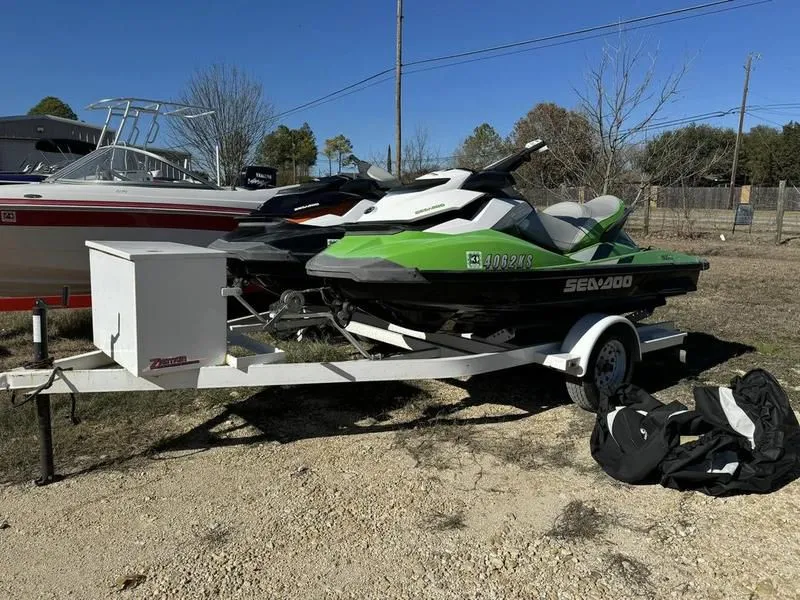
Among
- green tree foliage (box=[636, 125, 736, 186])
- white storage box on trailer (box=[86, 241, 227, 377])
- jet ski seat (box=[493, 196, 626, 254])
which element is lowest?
white storage box on trailer (box=[86, 241, 227, 377])

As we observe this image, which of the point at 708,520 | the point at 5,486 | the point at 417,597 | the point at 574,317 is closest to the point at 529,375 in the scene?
the point at 574,317

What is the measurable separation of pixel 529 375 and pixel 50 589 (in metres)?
3.89

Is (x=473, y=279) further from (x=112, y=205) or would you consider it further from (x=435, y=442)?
(x=112, y=205)

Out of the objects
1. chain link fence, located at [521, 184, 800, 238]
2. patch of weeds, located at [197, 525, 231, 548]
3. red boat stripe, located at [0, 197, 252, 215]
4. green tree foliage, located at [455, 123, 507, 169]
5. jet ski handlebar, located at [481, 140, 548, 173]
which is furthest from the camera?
green tree foliage, located at [455, 123, 507, 169]

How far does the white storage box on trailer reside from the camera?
10.8 ft

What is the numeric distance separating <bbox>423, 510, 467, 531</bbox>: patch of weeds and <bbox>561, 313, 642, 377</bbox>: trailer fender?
5.36 ft

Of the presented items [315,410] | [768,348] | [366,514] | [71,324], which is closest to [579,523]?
[366,514]

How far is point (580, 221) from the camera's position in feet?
15.9

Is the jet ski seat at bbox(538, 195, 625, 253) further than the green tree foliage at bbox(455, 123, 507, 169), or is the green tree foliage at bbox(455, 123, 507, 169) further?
the green tree foliage at bbox(455, 123, 507, 169)

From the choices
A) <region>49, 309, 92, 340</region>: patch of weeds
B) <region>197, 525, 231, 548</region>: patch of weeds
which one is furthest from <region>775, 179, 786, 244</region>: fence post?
<region>197, 525, 231, 548</region>: patch of weeds

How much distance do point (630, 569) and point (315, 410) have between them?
2.48 m

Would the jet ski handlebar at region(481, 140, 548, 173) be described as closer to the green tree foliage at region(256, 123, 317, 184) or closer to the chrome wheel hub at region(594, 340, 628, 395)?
the chrome wheel hub at region(594, 340, 628, 395)

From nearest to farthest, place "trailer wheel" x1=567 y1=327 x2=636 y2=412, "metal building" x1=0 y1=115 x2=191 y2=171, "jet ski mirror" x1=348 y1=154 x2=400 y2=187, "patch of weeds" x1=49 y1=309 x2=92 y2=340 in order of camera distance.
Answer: "trailer wheel" x1=567 y1=327 x2=636 y2=412
"jet ski mirror" x1=348 y1=154 x2=400 y2=187
"patch of weeds" x1=49 y1=309 x2=92 y2=340
"metal building" x1=0 y1=115 x2=191 y2=171

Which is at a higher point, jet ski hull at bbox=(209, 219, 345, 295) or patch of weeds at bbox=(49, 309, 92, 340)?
jet ski hull at bbox=(209, 219, 345, 295)
